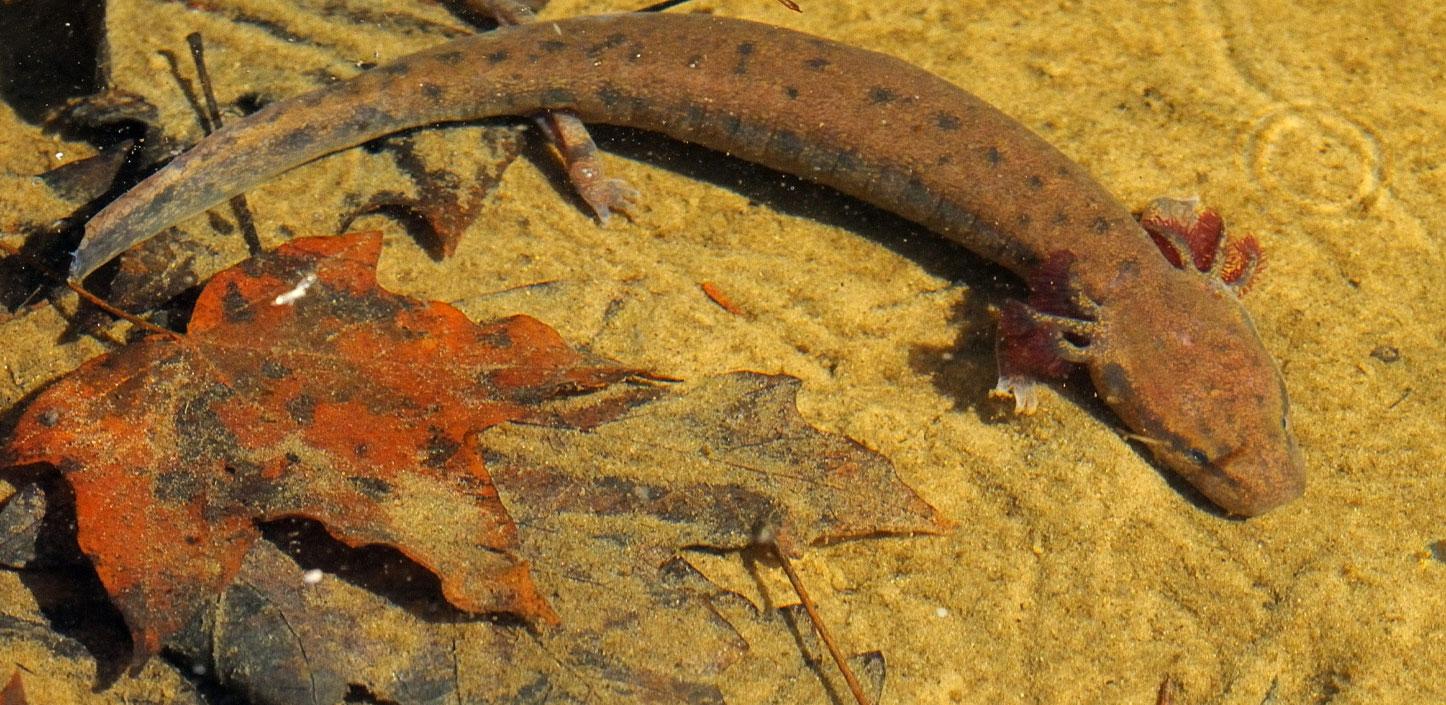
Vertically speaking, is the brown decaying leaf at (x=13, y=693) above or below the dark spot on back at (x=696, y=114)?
below

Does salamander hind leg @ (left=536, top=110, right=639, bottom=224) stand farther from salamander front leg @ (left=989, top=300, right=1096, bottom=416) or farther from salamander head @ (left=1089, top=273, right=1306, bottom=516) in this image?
salamander head @ (left=1089, top=273, right=1306, bottom=516)

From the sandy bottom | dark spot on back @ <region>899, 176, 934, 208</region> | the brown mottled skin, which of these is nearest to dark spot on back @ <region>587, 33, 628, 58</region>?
the brown mottled skin

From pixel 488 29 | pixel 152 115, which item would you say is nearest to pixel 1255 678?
pixel 488 29

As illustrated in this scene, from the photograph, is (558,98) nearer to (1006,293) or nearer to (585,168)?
(585,168)

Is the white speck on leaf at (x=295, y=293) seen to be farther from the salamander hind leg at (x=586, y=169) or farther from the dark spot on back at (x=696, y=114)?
the dark spot on back at (x=696, y=114)

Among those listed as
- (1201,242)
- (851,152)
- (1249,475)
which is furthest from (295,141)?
(1249,475)

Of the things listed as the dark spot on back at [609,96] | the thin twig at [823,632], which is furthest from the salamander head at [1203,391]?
the dark spot on back at [609,96]
